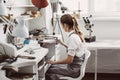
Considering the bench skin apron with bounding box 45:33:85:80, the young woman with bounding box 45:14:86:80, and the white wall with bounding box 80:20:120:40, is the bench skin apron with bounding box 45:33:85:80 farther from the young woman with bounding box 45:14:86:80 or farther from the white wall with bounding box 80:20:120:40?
the white wall with bounding box 80:20:120:40

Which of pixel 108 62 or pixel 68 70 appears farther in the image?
pixel 108 62

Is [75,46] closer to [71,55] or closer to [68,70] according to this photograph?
[71,55]

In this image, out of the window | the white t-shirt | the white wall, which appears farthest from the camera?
the window

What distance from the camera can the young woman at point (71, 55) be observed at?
295 centimetres

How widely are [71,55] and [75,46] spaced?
0.38ft

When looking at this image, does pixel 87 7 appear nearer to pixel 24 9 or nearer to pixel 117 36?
pixel 117 36

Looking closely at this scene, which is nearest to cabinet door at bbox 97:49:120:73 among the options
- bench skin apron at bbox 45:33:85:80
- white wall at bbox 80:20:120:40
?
white wall at bbox 80:20:120:40

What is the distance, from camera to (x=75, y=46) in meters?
2.96

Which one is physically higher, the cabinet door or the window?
the window

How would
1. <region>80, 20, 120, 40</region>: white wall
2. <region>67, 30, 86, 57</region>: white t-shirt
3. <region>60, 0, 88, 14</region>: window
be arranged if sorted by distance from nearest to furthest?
<region>67, 30, 86, 57</region>: white t-shirt → <region>80, 20, 120, 40</region>: white wall → <region>60, 0, 88, 14</region>: window

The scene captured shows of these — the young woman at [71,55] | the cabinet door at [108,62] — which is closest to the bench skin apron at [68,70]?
the young woman at [71,55]

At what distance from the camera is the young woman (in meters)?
2.95

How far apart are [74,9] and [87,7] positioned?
9.6 inches

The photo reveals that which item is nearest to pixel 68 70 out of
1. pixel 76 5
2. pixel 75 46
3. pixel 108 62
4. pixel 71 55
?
pixel 71 55
